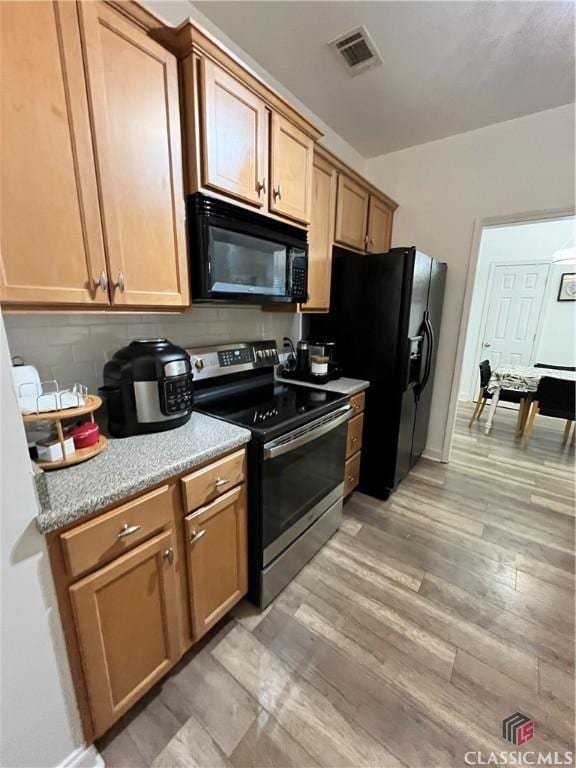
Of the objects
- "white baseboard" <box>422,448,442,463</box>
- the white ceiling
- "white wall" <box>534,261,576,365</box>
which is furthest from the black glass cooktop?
"white wall" <box>534,261,576,365</box>

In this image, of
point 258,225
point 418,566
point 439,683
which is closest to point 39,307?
point 258,225

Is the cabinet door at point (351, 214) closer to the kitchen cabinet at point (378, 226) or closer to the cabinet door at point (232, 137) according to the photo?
the kitchen cabinet at point (378, 226)

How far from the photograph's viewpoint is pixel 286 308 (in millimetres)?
1996

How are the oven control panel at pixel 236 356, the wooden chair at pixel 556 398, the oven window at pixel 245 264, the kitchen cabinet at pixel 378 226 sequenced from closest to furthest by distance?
the oven window at pixel 245 264 < the oven control panel at pixel 236 356 < the kitchen cabinet at pixel 378 226 < the wooden chair at pixel 556 398

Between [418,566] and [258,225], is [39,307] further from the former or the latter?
[418,566]

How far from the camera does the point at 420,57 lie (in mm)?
1752

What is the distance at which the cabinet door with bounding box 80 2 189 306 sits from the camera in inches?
38.9

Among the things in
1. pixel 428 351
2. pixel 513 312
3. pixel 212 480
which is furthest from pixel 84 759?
pixel 513 312

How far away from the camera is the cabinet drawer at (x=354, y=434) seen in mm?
2187

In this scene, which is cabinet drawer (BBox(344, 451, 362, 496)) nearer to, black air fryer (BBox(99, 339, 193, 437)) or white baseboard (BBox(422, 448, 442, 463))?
white baseboard (BBox(422, 448, 442, 463))

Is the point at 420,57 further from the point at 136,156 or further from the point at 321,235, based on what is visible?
the point at 136,156

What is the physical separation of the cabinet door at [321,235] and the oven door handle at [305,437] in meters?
0.74

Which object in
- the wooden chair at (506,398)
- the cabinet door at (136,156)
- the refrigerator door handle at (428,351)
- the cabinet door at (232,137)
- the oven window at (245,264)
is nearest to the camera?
the cabinet door at (136,156)

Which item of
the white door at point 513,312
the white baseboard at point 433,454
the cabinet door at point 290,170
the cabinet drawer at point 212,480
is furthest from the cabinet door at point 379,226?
the white door at point 513,312
